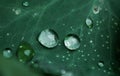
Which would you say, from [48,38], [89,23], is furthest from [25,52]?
[89,23]

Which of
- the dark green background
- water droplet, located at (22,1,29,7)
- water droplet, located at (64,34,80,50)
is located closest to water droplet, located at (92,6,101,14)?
the dark green background

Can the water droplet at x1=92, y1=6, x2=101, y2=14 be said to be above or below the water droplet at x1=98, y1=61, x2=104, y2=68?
above

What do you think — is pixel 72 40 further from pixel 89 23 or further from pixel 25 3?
pixel 25 3

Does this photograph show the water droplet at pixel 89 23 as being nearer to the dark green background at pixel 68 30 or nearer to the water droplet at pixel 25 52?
the dark green background at pixel 68 30

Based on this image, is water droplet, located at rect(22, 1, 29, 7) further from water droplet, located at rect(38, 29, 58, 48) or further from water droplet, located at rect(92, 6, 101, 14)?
water droplet, located at rect(92, 6, 101, 14)

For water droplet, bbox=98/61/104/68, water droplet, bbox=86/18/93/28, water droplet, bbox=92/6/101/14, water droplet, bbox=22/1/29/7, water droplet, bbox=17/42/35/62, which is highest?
water droplet, bbox=22/1/29/7

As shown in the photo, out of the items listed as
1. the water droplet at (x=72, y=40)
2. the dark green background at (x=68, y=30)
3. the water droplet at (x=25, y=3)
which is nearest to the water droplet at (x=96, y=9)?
the dark green background at (x=68, y=30)
